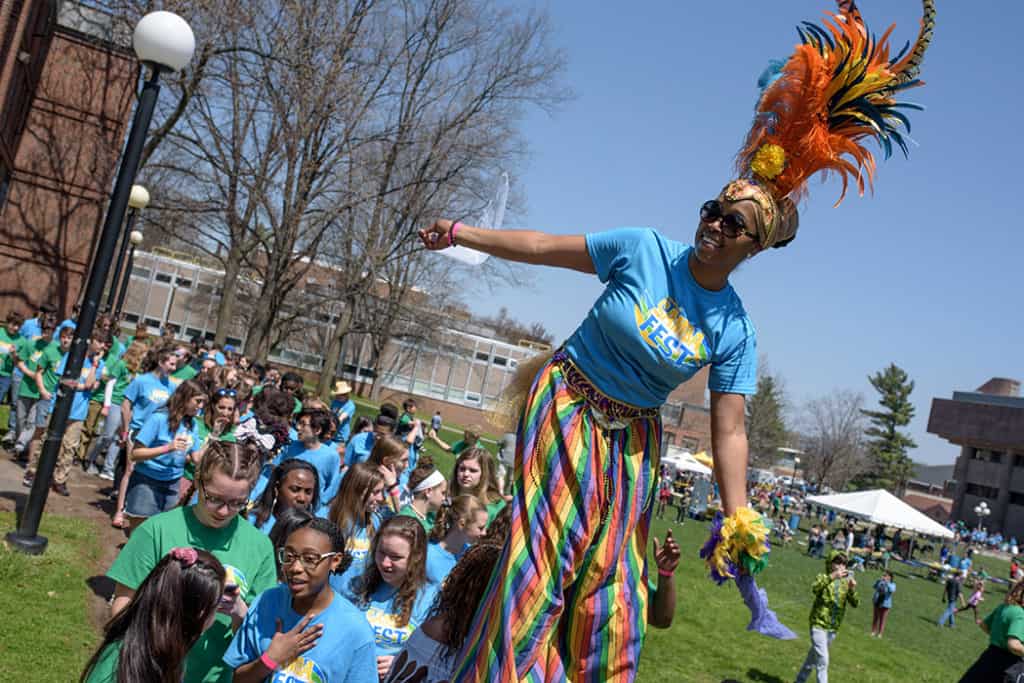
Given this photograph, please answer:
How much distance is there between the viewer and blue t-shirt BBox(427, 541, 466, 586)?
4457 mm

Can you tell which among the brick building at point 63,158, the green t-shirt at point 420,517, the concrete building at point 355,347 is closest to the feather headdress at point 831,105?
the green t-shirt at point 420,517

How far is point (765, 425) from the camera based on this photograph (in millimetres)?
67875

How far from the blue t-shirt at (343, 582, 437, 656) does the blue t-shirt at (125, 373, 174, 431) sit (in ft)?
16.8

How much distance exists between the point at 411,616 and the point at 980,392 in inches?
3132

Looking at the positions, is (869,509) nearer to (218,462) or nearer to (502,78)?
(502,78)

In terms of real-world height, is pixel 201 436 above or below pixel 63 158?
below

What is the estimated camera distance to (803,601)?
18.7 metres

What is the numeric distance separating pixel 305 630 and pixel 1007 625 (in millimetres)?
5724

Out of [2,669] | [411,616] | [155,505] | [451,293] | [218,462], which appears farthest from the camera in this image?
[451,293]

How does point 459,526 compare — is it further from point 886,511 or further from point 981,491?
point 981,491

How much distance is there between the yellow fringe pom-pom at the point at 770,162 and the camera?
3.07 metres

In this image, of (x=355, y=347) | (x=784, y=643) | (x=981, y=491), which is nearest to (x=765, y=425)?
(x=981, y=491)

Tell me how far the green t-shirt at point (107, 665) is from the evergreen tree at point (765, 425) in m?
63.6

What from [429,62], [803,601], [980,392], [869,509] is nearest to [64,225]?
[429,62]
